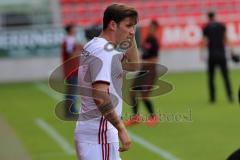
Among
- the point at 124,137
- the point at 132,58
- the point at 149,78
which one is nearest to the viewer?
the point at 124,137

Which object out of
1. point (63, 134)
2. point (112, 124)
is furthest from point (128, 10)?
point (63, 134)

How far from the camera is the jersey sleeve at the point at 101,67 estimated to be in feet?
18.4

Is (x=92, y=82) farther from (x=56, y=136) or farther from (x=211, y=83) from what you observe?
(x=211, y=83)

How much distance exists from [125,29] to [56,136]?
8.05m

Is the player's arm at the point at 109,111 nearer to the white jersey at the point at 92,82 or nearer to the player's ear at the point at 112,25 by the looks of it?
the white jersey at the point at 92,82

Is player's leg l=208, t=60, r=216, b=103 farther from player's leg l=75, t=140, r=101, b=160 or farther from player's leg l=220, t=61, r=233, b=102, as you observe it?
player's leg l=75, t=140, r=101, b=160

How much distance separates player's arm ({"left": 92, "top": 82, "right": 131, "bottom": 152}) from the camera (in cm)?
557

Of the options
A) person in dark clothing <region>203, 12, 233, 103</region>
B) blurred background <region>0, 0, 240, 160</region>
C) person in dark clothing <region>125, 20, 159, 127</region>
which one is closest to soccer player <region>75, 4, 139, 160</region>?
blurred background <region>0, 0, 240, 160</region>

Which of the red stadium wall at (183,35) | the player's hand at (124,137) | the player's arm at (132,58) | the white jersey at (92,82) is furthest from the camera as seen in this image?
the red stadium wall at (183,35)

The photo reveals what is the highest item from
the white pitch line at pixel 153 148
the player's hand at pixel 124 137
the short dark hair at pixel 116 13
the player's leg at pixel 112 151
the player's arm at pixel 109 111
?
the short dark hair at pixel 116 13

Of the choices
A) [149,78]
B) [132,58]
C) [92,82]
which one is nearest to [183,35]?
[149,78]

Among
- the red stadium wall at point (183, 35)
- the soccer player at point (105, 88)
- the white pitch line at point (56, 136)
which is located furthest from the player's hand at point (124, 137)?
the red stadium wall at point (183, 35)

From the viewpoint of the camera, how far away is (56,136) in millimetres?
13594

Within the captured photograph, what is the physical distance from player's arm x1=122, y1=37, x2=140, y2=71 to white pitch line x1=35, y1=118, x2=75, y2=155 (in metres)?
5.15
